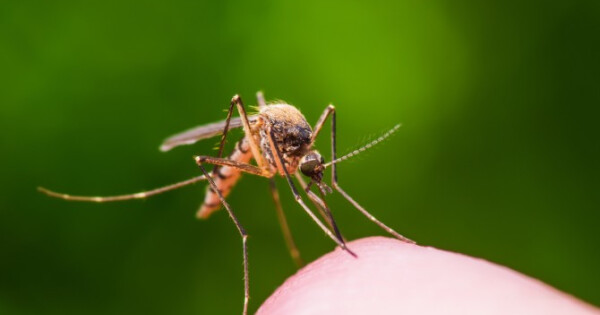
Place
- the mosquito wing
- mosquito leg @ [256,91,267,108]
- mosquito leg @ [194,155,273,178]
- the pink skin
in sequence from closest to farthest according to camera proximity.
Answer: the pink skin < mosquito leg @ [194,155,273,178] < the mosquito wing < mosquito leg @ [256,91,267,108]

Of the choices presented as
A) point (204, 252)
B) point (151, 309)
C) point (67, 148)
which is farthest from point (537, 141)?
point (67, 148)

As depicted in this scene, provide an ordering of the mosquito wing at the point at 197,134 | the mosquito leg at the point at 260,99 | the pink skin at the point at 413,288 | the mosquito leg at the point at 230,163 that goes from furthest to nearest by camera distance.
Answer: the mosquito leg at the point at 260,99 < the mosquito wing at the point at 197,134 < the mosquito leg at the point at 230,163 < the pink skin at the point at 413,288

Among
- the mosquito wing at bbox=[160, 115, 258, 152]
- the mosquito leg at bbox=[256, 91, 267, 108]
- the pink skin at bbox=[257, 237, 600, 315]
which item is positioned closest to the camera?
the pink skin at bbox=[257, 237, 600, 315]

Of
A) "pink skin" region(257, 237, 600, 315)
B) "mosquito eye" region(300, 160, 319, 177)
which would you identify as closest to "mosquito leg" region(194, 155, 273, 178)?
"mosquito eye" region(300, 160, 319, 177)

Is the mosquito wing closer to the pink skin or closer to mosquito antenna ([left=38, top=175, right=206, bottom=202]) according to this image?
mosquito antenna ([left=38, top=175, right=206, bottom=202])

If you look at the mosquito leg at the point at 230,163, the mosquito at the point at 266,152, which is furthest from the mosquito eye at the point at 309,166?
the mosquito leg at the point at 230,163

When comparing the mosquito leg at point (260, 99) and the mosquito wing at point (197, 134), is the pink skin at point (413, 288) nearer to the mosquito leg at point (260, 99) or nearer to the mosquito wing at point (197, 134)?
the mosquito wing at point (197, 134)
